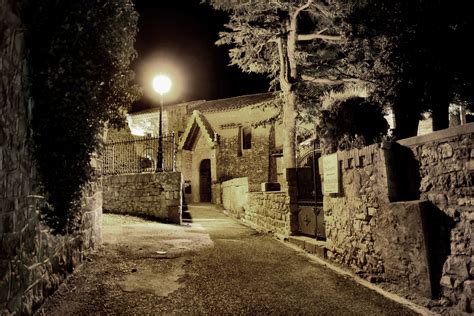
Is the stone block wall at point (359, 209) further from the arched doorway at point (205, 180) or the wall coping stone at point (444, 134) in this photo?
the arched doorway at point (205, 180)

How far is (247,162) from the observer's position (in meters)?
24.6

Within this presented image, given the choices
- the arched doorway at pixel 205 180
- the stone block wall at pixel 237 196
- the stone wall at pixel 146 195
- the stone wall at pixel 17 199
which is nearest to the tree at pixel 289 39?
the stone block wall at pixel 237 196

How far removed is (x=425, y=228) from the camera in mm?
4391

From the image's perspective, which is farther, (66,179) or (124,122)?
(124,122)

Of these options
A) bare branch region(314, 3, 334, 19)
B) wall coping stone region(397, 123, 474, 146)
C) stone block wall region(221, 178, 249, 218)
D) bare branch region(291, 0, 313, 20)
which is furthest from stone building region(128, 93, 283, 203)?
wall coping stone region(397, 123, 474, 146)

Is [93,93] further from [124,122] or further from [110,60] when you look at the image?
[124,122]

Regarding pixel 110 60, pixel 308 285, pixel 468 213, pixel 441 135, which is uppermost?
pixel 110 60

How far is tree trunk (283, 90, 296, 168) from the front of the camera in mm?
12805

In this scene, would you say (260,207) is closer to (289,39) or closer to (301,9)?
(289,39)

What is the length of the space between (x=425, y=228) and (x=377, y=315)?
4.36ft

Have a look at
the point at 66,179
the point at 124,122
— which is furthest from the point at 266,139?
the point at 66,179

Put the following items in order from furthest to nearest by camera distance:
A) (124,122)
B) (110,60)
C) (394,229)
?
1. (124,122)
2. (394,229)
3. (110,60)

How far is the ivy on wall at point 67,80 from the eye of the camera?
3631 millimetres

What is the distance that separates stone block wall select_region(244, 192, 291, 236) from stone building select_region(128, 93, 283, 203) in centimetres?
991
